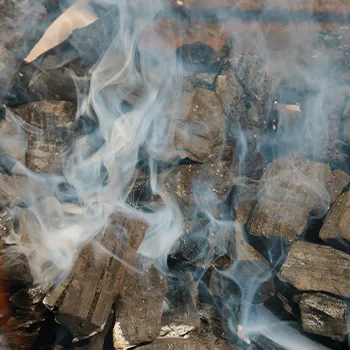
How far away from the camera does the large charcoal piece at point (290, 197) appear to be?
3998 mm

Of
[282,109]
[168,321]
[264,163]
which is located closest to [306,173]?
[264,163]

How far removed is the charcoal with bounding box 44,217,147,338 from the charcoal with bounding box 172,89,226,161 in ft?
3.50

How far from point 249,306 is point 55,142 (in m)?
2.62

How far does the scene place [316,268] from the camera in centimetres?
378

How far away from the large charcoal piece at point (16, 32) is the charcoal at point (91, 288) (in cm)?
211

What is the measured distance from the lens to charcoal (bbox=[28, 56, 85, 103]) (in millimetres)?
4148

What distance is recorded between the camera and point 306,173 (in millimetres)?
4184

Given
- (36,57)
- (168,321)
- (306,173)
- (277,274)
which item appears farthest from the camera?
(36,57)

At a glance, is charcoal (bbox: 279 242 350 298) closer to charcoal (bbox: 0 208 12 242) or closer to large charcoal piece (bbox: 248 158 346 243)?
large charcoal piece (bbox: 248 158 346 243)

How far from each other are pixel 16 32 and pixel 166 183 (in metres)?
2.53

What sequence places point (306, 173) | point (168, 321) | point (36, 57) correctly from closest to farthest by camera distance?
point (168, 321) < point (306, 173) < point (36, 57)

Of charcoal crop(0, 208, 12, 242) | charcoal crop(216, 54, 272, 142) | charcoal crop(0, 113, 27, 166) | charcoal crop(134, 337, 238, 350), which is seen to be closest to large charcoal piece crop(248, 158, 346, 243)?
charcoal crop(216, 54, 272, 142)

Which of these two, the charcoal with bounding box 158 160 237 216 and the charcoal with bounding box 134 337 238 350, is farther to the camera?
the charcoal with bounding box 158 160 237 216

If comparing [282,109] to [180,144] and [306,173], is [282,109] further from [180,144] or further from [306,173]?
[180,144]
